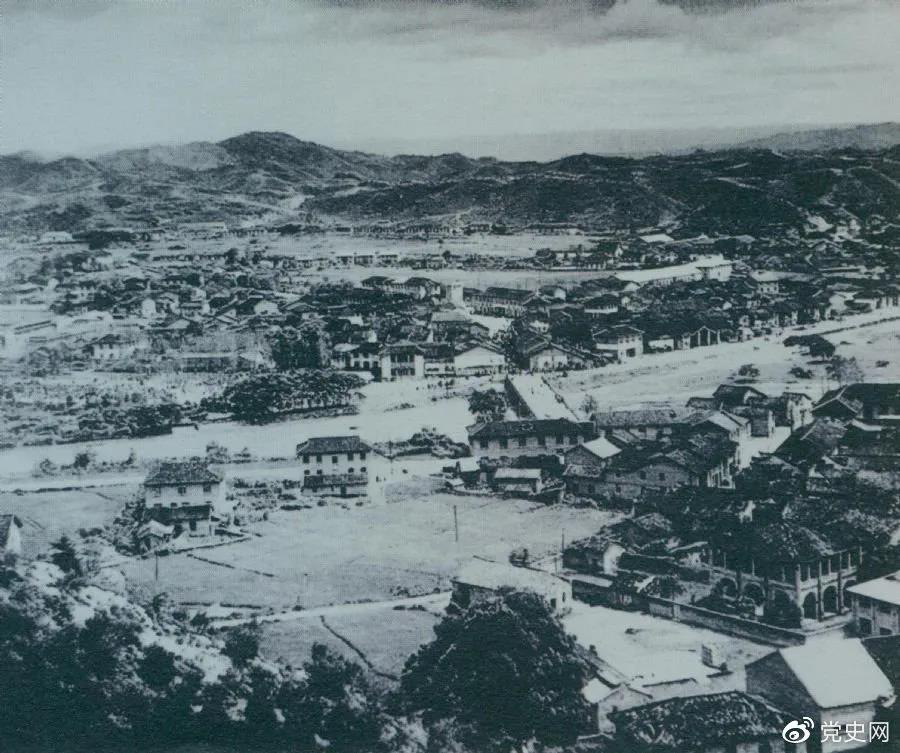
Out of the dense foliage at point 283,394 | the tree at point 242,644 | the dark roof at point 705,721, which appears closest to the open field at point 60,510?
the dense foliage at point 283,394

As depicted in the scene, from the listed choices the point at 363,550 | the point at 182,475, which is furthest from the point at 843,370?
the point at 182,475

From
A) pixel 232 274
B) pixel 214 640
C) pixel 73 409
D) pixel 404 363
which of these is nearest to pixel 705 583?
pixel 404 363

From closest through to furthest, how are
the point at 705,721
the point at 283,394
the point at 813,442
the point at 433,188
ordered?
the point at 705,721 → the point at 813,442 → the point at 283,394 → the point at 433,188

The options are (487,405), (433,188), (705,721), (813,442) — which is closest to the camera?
(705,721)

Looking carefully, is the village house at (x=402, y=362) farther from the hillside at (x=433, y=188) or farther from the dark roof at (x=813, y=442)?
the dark roof at (x=813, y=442)

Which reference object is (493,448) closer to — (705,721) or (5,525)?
(705,721)

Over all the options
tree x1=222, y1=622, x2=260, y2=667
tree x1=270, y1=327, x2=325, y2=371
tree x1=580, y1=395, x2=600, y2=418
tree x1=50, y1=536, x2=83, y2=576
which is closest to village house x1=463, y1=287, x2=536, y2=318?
tree x1=580, y1=395, x2=600, y2=418
